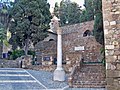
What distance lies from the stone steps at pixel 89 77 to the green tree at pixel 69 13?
16090mm

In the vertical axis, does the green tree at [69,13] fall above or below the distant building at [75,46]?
above

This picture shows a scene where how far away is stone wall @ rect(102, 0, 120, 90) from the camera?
633cm

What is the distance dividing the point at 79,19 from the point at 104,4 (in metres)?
23.7

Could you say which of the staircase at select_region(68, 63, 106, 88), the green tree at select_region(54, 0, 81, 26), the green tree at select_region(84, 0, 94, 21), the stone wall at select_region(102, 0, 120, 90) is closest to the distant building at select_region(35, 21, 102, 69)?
the green tree at select_region(84, 0, 94, 21)

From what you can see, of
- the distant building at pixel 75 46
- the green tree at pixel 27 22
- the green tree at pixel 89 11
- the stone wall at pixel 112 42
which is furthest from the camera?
the green tree at pixel 89 11

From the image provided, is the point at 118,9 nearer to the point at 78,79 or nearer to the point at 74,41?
the point at 78,79

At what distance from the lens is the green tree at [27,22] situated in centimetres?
2081

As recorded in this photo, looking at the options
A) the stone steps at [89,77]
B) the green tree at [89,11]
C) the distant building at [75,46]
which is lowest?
the stone steps at [89,77]

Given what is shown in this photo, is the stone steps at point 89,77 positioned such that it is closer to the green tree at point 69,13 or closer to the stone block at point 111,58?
the stone block at point 111,58

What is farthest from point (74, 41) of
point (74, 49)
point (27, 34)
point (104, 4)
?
point (104, 4)

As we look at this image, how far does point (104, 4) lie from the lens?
666 centimetres

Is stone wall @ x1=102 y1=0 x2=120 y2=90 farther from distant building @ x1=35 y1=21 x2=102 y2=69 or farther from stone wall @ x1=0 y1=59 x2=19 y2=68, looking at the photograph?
stone wall @ x1=0 y1=59 x2=19 y2=68

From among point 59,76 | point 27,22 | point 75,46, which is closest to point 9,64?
point 27,22

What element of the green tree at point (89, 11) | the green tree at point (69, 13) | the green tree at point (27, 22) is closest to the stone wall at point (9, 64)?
the green tree at point (27, 22)
